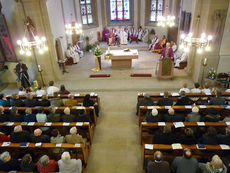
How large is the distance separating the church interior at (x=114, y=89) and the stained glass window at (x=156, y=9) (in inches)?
2.9

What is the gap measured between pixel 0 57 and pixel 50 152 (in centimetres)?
729

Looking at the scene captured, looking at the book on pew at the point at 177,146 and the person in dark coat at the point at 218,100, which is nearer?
the book on pew at the point at 177,146

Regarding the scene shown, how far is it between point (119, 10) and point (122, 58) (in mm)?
6898

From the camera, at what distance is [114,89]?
9312 millimetres

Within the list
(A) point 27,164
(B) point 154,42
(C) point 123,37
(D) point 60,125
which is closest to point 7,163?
(A) point 27,164

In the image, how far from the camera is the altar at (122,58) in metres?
11.1

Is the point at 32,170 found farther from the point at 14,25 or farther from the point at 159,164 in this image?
the point at 14,25

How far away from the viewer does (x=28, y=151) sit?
4.80 m

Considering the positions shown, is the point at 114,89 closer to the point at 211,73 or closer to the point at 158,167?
the point at 211,73

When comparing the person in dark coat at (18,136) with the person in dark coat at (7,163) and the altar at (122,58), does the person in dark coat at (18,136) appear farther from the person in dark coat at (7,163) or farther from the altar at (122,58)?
the altar at (122,58)

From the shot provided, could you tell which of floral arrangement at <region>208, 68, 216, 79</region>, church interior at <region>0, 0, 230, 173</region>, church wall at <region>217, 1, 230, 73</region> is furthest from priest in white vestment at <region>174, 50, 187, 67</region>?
church wall at <region>217, 1, 230, 73</region>

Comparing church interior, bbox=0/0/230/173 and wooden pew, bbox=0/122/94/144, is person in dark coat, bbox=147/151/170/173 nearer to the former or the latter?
church interior, bbox=0/0/230/173

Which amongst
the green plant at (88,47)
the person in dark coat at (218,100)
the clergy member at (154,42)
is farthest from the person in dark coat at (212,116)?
the green plant at (88,47)

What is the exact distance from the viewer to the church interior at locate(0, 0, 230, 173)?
460 centimetres
